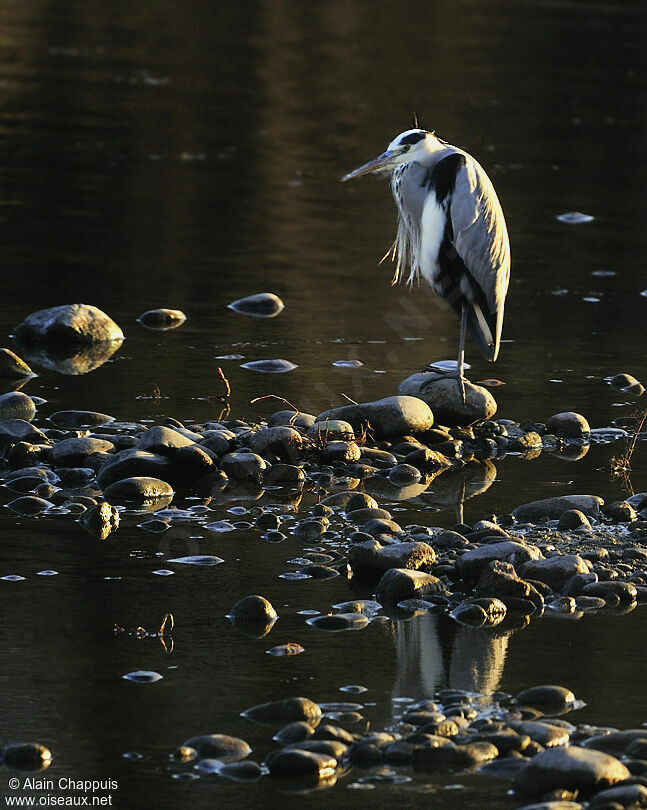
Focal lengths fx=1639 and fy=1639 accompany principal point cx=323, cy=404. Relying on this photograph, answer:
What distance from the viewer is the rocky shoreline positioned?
455cm

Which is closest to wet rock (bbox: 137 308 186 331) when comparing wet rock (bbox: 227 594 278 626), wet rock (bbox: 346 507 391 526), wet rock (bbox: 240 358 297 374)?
wet rock (bbox: 240 358 297 374)

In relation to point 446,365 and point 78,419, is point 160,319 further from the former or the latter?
point 78,419

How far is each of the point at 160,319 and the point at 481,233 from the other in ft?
8.72

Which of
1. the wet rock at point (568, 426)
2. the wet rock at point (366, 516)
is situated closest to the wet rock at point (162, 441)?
the wet rock at point (366, 516)

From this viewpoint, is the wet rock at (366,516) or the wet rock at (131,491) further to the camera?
the wet rock at (131,491)

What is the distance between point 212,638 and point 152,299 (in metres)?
6.22

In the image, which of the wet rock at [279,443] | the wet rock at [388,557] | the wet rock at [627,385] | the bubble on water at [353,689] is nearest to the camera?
the bubble on water at [353,689]

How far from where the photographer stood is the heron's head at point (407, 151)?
888 cm

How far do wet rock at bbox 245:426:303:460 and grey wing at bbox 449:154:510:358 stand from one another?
1.75 metres

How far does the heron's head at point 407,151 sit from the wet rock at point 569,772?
4998mm

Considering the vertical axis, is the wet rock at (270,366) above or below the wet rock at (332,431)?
below

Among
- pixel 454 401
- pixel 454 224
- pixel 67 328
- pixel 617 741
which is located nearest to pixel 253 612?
pixel 617 741

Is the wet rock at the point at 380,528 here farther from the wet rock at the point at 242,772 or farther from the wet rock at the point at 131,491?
the wet rock at the point at 242,772

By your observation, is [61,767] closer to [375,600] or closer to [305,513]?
[375,600]
